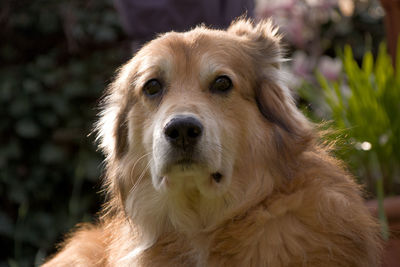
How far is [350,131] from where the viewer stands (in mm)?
3811

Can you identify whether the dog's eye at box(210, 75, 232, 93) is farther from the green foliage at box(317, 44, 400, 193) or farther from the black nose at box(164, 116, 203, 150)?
the green foliage at box(317, 44, 400, 193)

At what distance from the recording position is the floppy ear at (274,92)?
9.76 ft

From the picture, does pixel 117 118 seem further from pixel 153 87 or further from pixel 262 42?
pixel 262 42

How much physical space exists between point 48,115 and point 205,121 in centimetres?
345

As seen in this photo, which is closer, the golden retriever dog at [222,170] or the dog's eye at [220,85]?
the golden retriever dog at [222,170]

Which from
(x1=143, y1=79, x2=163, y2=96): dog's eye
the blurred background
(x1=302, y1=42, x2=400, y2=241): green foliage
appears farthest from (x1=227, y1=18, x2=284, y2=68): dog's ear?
the blurred background

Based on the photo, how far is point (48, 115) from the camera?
5.78 metres

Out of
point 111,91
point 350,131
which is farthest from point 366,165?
point 111,91

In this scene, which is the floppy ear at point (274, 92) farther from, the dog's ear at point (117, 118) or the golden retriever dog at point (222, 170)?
the dog's ear at point (117, 118)

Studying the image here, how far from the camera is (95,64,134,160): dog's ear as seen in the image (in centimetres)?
328

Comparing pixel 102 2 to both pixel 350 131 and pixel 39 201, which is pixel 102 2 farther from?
pixel 350 131

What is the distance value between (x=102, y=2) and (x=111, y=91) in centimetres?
312

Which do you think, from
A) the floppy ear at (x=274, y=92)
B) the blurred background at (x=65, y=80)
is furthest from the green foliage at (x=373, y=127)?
the floppy ear at (x=274, y=92)

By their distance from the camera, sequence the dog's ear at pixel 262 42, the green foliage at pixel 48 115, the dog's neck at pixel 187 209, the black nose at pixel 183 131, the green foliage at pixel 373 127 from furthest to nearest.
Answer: the green foliage at pixel 48 115 < the green foliage at pixel 373 127 < the dog's ear at pixel 262 42 < the dog's neck at pixel 187 209 < the black nose at pixel 183 131
